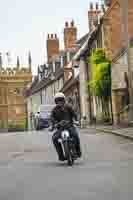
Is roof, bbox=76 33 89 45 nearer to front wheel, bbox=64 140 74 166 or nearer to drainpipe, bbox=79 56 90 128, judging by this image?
drainpipe, bbox=79 56 90 128

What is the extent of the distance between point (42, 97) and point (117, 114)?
5383 cm

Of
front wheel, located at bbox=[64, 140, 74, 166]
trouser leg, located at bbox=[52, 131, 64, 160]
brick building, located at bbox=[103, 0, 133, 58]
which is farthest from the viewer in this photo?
brick building, located at bbox=[103, 0, 133, 58]

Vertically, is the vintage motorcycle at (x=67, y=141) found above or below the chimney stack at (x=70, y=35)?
below

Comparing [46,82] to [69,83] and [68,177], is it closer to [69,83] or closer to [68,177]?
[69,83]

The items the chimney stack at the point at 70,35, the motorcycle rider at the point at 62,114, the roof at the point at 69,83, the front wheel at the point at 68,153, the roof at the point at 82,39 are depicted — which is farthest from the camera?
the chimney stack at the point at 70,35

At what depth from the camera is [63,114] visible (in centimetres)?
1490

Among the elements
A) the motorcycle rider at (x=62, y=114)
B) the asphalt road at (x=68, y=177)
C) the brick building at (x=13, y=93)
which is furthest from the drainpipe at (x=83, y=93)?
the brick building at (x=13, y=93)

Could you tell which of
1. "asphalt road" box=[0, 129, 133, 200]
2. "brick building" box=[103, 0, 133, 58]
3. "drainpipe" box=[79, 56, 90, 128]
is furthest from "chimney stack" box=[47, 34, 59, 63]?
"asphalt road" box=[0, 129, 133, 200]

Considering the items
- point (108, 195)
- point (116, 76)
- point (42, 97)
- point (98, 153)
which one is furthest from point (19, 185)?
point (42, 97)

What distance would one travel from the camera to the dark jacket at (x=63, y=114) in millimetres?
14898

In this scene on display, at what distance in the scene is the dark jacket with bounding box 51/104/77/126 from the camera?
14.9 metres

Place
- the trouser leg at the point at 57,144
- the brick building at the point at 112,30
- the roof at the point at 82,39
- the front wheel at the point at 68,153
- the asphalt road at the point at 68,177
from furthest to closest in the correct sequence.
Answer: the roof at the point at 82,39, the brick building at the point at 112,30, the trouser leg at the point at 57,144, the front wheel at the point at 68,153, the asphalt road at the point at 68,177

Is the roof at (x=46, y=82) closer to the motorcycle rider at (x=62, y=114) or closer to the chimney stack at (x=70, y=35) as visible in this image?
the chimney stack at (x=70, y=35)

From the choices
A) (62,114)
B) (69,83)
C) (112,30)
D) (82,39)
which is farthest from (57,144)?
(82,39)
